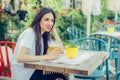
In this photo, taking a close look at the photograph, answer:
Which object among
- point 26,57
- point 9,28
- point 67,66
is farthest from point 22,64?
point 9,28

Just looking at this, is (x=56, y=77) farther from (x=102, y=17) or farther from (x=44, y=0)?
(x=102, y=17)

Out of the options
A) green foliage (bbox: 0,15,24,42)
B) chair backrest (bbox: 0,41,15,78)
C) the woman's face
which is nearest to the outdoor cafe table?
the woman's face

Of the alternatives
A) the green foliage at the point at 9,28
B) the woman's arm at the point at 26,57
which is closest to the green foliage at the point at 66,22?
the green foliage at the point at 9,28

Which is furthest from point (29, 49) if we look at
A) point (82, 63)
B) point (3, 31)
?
point (3, 31)

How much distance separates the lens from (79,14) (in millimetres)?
10336

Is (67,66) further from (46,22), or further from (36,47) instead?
(46,22)

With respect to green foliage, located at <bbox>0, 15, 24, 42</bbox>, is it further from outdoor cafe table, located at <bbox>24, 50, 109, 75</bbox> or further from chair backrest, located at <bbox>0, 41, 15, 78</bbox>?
outdoor cafe table, located at <bbox>24, 50, 109, 75</bbox>

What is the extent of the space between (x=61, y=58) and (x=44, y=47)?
27cm

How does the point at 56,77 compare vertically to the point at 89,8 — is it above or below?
below

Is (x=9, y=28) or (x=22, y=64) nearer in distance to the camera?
(x=22, y=64)

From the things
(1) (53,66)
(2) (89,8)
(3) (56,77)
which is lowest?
(3) (56,77)

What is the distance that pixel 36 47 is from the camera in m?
3.06

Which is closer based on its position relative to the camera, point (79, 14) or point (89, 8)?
point (89, 8)

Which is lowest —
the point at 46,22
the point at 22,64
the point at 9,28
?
the point at 22,64
